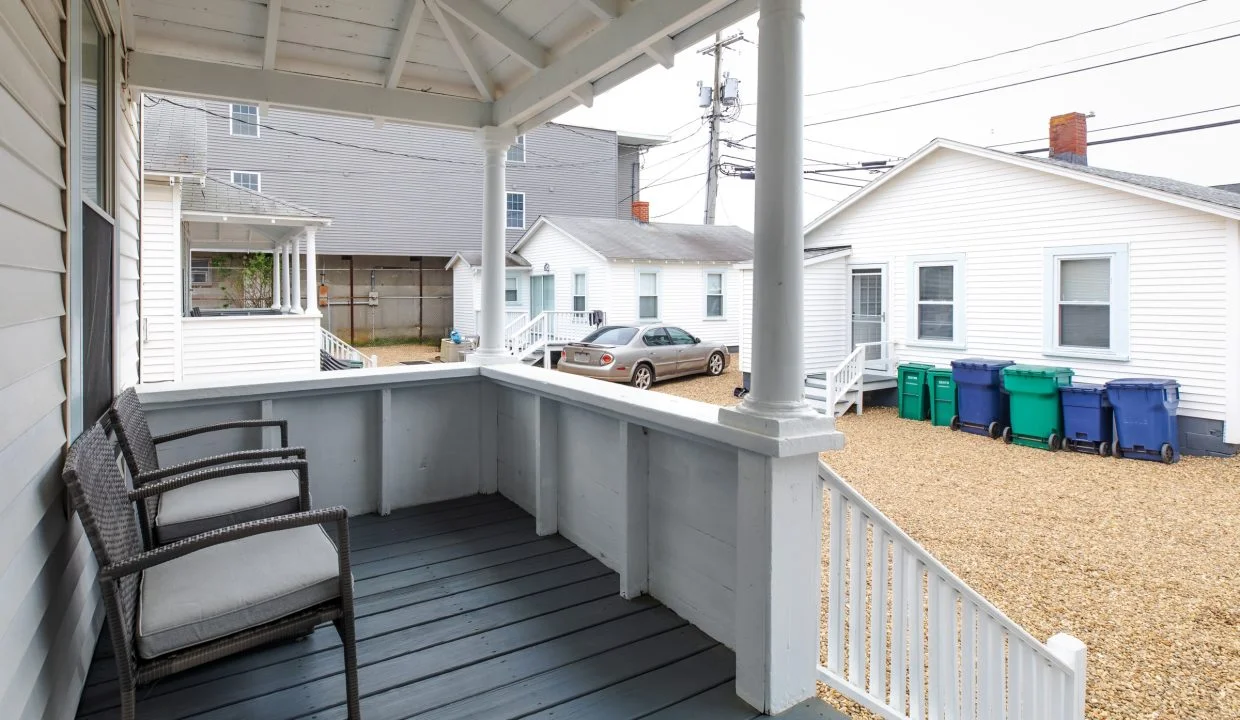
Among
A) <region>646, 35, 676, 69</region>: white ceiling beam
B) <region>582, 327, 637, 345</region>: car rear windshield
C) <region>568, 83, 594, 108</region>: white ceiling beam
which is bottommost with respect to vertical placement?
<region>582, 327, 637, 345</region>: car rear windshield

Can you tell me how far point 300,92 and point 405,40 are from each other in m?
0.66

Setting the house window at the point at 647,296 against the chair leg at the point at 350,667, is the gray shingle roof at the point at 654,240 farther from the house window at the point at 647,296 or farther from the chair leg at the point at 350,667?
the chair leg at the point at 350,667

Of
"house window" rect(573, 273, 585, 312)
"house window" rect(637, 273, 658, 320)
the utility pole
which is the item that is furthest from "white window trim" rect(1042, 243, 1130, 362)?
the utility pole

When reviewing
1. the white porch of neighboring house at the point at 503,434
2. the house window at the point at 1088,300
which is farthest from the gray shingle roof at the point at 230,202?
the house window at the point at 1088,300

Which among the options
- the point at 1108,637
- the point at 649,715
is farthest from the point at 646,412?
the point at 1108,637

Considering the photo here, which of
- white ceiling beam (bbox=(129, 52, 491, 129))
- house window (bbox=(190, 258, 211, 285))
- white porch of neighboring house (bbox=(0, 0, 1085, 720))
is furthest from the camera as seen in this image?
house window (bbox=(190, 258, 211, 285))

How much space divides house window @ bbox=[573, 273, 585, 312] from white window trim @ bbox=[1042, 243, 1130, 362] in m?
9.91

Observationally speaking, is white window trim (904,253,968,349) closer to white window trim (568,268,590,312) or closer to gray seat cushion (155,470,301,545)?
white window trim (568,268,590,312)

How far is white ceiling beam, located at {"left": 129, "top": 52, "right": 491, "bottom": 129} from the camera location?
325cm

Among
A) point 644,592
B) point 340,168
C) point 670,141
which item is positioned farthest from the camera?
point 670,141

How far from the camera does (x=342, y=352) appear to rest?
48.0 ft

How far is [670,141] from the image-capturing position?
23.8 metres

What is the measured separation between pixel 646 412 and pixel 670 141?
2279cm

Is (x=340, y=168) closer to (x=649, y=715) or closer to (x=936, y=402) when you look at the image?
(x=936, y=402)
